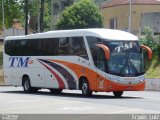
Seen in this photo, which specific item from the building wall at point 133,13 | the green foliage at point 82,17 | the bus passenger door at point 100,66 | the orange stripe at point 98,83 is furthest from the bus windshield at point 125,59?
the building wall at point 133,13

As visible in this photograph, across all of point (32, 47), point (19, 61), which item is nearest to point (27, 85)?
point (19, 61)

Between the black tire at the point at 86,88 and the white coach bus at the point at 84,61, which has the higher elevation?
the white coach bus at the point at 84,61

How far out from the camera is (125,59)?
A: 2670cm

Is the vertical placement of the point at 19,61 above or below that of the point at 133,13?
below

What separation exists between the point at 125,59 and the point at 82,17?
45.3 m

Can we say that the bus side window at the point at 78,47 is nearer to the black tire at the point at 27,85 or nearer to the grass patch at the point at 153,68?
the black tire at the point at 27,85

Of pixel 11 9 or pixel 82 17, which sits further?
pixel 82 17

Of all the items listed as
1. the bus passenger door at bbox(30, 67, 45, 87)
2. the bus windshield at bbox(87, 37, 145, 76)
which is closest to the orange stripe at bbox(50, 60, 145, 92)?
the bus windshield at bbox(87, 37, 145, 76)

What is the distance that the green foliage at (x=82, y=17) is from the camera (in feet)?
232

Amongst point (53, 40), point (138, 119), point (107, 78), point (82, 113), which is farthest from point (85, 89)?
point (138, 119)

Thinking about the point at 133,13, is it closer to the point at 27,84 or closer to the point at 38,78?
the point at 27,84

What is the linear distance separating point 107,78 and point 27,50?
7860 millimetres

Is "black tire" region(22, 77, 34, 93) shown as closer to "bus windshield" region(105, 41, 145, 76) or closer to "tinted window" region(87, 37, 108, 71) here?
"tinted window" region(87, 37, 108, 71)

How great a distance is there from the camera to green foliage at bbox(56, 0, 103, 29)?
70.7 metres
